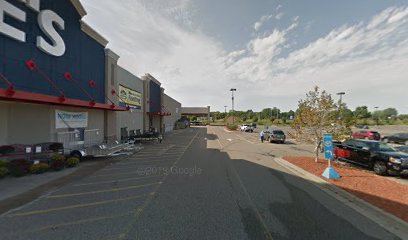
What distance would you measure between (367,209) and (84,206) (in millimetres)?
Answer: 8220

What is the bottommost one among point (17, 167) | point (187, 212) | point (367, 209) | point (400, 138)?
point (367, 209)

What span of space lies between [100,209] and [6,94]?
234 inches

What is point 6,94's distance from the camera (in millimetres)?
6746

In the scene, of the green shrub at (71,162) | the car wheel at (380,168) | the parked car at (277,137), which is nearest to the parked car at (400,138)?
the parked car at (277,137)

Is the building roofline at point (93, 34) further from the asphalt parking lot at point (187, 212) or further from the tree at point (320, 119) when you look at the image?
the tree at point (320, 119)

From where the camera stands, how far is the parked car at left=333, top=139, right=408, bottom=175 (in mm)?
8391

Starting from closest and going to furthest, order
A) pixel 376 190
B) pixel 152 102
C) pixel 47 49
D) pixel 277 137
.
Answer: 1. pixel 376 190
2. pixel 47 49
3. pixel 277 137
4. pixel 152 102

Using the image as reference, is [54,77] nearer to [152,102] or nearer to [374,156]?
[152,102]

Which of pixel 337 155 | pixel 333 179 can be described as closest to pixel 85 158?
pixel 333 179

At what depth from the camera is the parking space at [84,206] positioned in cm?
407

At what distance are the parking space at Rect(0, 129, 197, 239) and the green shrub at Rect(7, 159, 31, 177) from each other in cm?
272

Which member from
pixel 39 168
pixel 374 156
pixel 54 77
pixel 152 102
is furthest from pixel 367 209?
pixel 152 102

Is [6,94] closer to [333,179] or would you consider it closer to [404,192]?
[333,179]

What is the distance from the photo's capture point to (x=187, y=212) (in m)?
4.86
